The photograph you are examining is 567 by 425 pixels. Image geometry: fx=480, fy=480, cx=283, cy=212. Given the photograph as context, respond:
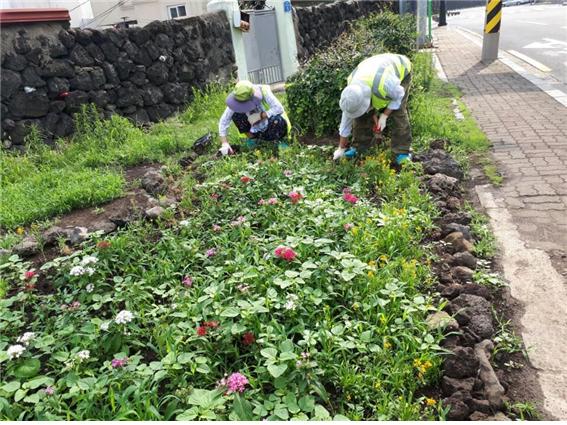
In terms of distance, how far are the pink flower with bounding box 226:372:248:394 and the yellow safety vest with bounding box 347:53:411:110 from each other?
317 cm

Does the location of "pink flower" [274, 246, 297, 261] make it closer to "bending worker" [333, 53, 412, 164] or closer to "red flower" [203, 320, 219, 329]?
"red flower" [203, 320, 219, 329]

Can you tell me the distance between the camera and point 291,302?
2.53m

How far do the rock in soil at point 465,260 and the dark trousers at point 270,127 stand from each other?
2.88 metres

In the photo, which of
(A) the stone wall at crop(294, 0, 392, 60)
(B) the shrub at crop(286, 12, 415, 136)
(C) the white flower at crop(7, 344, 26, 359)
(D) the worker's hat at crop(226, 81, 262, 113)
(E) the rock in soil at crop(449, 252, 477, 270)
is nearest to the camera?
(C) the white flower at crop(7, 344, 26, 359)

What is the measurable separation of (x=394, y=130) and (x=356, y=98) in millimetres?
725

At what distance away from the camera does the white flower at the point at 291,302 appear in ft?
8.20

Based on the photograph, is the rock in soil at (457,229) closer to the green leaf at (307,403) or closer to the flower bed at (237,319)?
the flower bed at (237,319)

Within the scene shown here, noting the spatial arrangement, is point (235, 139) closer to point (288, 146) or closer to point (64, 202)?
point (288, 146)

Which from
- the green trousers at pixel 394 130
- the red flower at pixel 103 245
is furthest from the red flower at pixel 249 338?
the green trousers at pixel 394 130

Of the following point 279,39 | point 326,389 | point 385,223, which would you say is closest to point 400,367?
point 326,389

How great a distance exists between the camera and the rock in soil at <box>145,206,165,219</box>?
3984 millimetres

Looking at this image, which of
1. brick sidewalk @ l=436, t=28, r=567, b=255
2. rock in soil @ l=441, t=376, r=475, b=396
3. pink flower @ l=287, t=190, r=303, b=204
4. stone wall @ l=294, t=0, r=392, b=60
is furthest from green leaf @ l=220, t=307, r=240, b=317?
stone wall @ l=294, t=0, r=392, b=60

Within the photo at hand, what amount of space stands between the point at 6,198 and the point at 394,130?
3.91m

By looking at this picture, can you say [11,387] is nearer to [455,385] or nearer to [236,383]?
[236,383]
